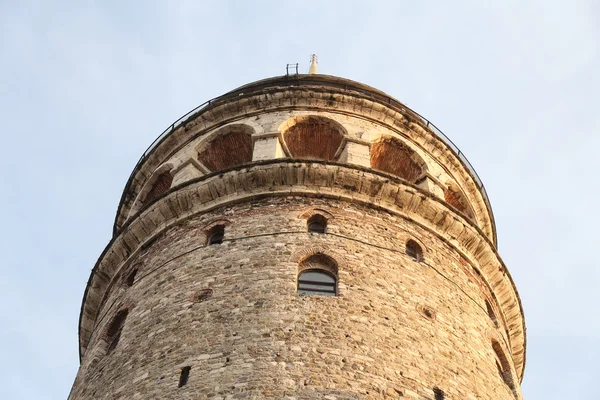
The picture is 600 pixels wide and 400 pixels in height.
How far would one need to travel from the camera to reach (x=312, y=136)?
20.5 m

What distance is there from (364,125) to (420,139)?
1574mm

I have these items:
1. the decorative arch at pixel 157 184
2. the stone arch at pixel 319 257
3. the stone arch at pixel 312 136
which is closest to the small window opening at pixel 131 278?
the stone arch at pixel 319 257

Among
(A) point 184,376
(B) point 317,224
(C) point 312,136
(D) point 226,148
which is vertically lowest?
(A) point 184,376

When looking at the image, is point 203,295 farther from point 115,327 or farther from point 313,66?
point 313,66

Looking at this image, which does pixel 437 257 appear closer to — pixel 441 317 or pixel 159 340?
pixel 441 317

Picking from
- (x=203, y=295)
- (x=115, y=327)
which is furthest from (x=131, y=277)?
(x=203, y=295)

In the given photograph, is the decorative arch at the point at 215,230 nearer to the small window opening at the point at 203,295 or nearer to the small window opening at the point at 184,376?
the small window opening at the point at 203,295

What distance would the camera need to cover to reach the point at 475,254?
58.7ft

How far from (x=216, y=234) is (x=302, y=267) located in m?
2.36

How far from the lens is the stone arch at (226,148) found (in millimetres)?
20250

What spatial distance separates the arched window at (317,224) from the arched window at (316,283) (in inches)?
53.1

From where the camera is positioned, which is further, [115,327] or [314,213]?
[314,213]

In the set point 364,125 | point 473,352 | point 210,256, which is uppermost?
point 364,125

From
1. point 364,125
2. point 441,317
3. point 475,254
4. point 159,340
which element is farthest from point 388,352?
point 364,125
